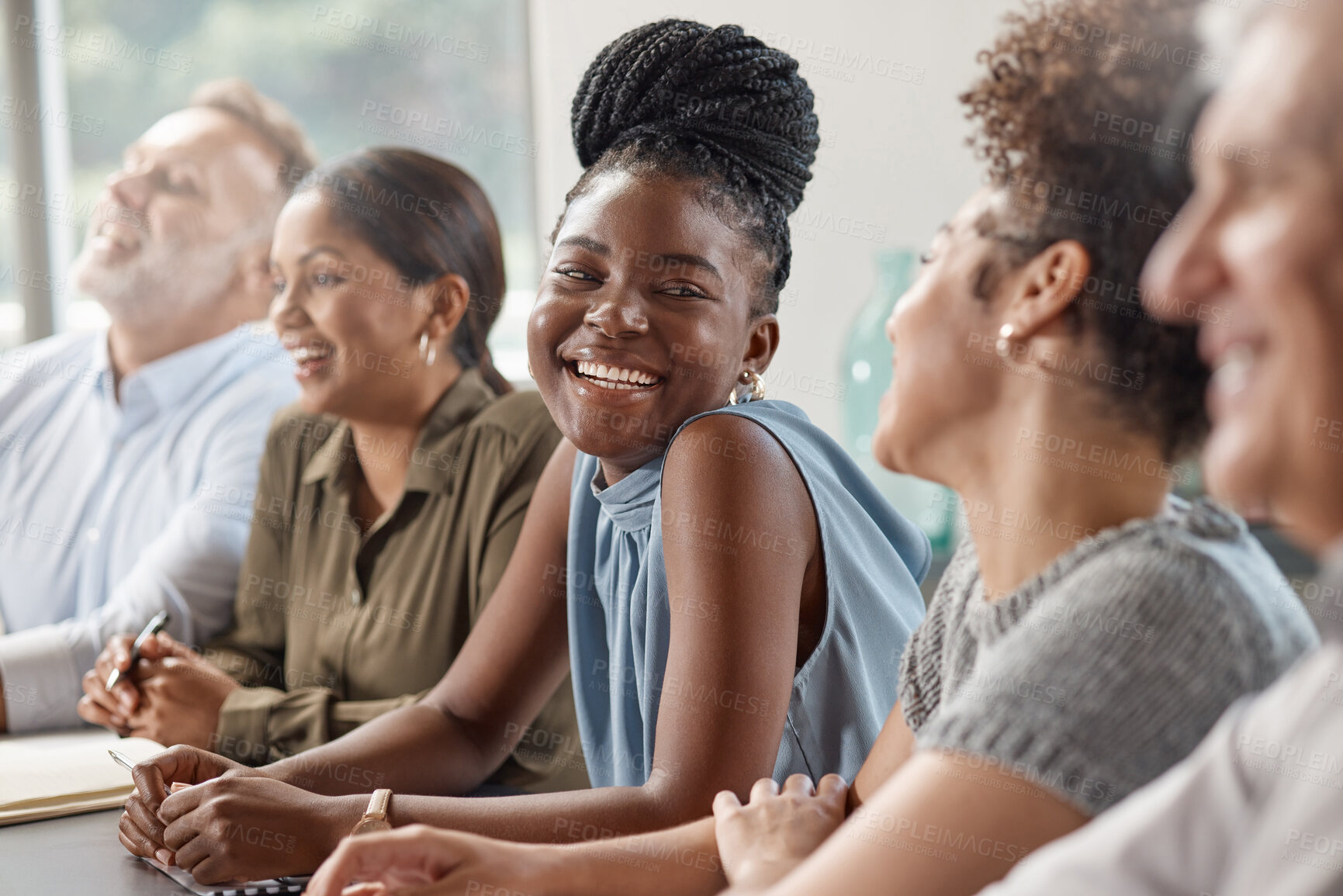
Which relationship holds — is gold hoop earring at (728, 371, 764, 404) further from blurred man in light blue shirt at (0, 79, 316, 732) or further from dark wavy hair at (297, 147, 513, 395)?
blurred man in light blue shirt at (0, 79, 316, 732)

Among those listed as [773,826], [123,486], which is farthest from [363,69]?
[773,826]

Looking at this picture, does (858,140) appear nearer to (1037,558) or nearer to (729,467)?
(729,467)

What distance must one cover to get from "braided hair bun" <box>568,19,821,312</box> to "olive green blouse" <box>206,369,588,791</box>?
441 mm

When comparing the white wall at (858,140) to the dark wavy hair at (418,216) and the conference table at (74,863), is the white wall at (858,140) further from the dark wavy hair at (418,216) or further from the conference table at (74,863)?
the conference table at (74,863)

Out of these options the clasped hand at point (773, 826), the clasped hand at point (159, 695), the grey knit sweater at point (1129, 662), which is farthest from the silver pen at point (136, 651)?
the grey knit sweater at point (1129, 662)

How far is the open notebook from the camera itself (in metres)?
1.13

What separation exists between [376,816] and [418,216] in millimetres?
883

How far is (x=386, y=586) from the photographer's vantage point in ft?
4.89

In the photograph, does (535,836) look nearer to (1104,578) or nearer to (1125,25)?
(1104,578)

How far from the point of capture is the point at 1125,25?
0.68 meters

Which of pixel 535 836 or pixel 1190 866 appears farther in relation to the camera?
pixel 535 836

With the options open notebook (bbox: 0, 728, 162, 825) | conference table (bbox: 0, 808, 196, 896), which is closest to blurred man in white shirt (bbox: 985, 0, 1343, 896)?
Answer: conference table (bbox: 0, 808, 196, 896)

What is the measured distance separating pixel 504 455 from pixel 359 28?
180cm

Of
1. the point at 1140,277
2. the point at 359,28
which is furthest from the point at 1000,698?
the point at 359,28
